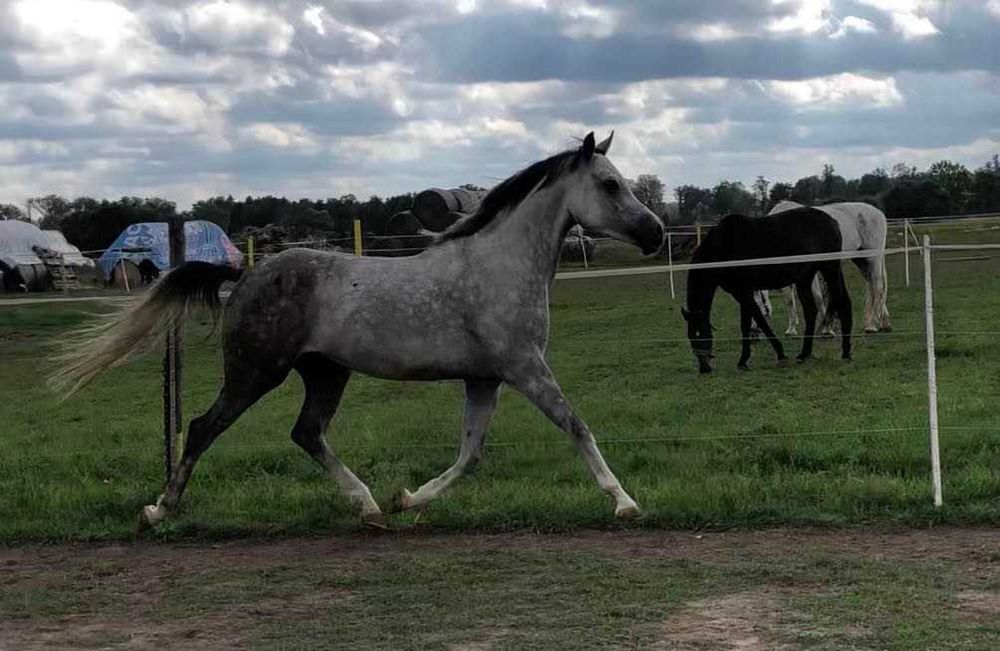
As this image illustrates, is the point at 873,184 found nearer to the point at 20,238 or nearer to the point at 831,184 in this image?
the point at 831,184

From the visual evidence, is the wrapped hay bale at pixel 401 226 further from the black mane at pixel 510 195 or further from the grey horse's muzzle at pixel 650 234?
the grey horse's muzzle at pixel 650 234

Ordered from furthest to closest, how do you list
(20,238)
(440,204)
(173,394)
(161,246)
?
(20,238), (161,246), (440,204), (173,394)

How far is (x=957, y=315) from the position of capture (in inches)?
639

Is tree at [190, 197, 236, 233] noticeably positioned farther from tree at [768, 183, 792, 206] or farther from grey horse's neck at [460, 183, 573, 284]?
grey horse's neck at [460, 183, 573, 284]

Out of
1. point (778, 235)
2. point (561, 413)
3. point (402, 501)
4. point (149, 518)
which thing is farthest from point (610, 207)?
point (778, 235)

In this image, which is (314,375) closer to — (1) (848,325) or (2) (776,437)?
(2) (776,437)

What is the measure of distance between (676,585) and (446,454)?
3596mm

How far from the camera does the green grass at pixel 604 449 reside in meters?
6.24

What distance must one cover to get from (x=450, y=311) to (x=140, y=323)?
1.97 metres

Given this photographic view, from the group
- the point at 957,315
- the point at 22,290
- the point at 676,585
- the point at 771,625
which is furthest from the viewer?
the point at 22,290

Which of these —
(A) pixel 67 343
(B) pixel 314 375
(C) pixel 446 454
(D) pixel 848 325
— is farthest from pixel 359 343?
(D) pixel 848 325

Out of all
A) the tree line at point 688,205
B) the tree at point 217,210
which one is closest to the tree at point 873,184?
the tree line at point 688,205

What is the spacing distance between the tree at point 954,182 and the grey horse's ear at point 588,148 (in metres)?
37.9

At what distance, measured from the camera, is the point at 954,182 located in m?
44.3
